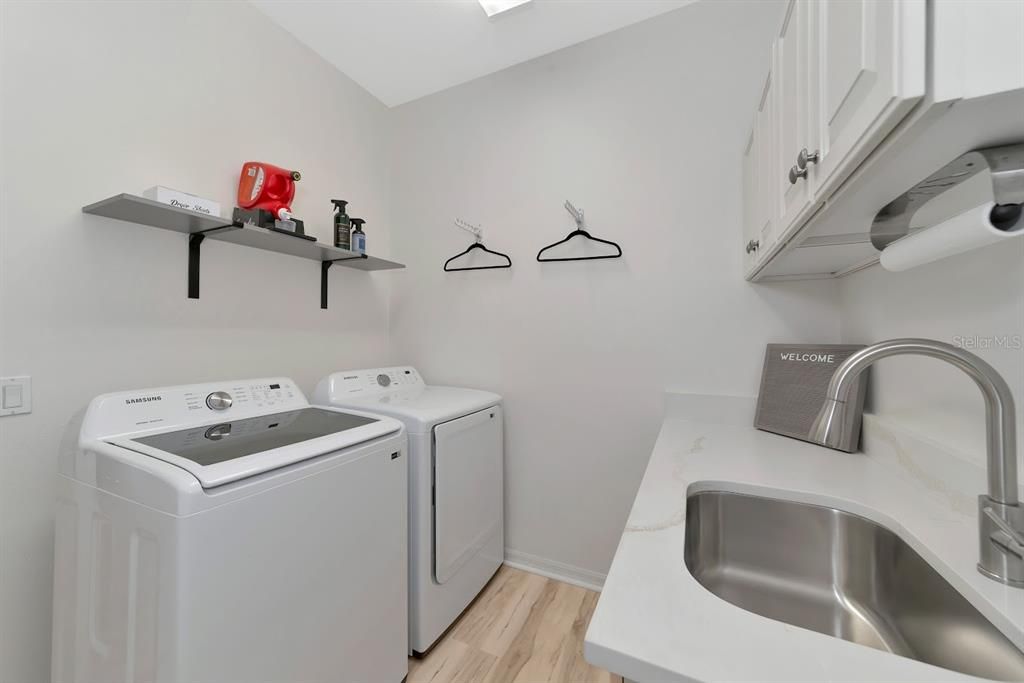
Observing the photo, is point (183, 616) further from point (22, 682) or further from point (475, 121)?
point (475, 121)

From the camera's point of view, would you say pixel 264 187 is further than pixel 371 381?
No

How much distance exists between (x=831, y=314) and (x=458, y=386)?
185 centimetres

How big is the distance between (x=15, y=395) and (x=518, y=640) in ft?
6.33

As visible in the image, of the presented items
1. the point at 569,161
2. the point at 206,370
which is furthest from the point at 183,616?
the point at 569,161

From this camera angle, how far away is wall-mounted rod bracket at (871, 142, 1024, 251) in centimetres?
55

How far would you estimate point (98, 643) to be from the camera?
977 millimetres

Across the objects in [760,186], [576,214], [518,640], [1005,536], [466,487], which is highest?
[576,214]

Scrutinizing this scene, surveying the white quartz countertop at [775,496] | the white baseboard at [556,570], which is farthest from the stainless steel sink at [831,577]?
the white baseboard at [556,570]

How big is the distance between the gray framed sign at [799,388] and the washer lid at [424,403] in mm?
1245

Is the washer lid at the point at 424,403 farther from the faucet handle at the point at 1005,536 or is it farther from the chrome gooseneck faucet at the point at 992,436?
the faucet handle at the point at 1005,536

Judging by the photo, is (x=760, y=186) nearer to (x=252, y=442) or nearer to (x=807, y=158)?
(x=807, y=158)

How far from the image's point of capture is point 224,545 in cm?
90

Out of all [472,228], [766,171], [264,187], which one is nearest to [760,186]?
[766,171]

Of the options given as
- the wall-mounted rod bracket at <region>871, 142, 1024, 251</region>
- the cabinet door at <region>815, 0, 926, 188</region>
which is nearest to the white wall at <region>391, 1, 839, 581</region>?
the wall-mounted rod bracket at <region>871, 142, 1024, 251</region>
